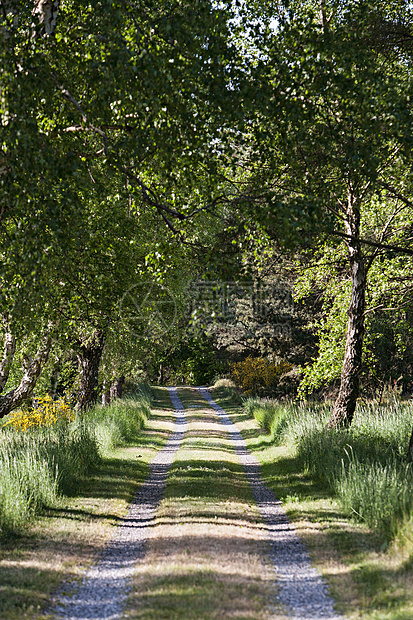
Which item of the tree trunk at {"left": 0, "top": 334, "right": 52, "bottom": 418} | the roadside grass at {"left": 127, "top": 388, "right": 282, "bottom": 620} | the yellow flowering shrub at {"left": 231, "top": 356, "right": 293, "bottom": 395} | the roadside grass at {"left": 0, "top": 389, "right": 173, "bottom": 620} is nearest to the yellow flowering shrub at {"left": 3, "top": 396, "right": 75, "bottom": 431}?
the tree trunk at {"left": 0, "top": 334, "right": 52, "bottom": 418}

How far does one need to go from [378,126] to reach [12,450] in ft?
24.3

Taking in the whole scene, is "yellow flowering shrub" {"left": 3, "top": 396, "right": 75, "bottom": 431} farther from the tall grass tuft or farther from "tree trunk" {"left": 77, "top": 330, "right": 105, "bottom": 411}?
"tree trunk" {"left": 77, "top": 330, "right": 105, "bottom": 411}

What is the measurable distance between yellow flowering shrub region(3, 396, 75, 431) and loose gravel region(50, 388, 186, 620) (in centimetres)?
335

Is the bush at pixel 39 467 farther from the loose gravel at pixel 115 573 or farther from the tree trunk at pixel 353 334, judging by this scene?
the tree trunk at pixel 353 334

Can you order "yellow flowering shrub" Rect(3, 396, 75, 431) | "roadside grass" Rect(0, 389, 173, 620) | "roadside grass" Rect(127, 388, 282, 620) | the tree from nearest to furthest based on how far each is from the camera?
"roadside grass" Rect(127, 388, 282, 620)
"roadside grass" Rect(0, 389, 173, 620)
the tree
"yellow flowering shrub" Rect(3, 396, 75, 431)

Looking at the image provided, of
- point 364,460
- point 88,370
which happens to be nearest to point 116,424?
point 88,370

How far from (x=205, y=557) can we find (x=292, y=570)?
36.8 inches

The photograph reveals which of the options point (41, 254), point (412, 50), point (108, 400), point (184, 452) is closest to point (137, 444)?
point (184, 452)

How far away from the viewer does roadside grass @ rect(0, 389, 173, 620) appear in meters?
4.89

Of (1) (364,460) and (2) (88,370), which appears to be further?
(2) (88,370)

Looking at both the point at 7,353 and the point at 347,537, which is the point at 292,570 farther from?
the point at 7,353

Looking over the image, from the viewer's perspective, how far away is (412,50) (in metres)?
9.74

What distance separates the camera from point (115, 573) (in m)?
5.71

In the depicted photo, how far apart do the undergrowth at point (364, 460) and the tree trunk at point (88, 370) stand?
5708 mm
